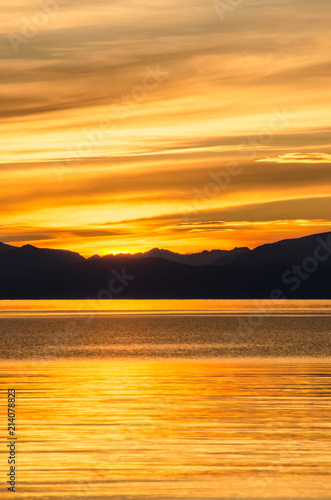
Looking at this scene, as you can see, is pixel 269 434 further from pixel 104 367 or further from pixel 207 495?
pixel 104 367

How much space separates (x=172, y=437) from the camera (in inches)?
997

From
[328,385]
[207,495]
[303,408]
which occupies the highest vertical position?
[328,385]

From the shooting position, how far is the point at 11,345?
78688 millimetres

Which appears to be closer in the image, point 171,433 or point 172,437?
point 172,437

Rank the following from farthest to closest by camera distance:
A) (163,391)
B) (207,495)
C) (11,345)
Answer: (11,345) → (163,391) → (207,495)

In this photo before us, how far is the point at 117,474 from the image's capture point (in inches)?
814

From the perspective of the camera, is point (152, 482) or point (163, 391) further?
point (163, 391)

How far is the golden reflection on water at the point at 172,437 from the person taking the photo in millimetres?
19469

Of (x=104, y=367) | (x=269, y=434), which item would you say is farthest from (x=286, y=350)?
(x=269, y=434)

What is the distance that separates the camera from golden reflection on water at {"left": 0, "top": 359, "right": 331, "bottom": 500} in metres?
19.5

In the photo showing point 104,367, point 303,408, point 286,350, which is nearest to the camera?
point 303,408

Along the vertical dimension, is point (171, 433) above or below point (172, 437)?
above

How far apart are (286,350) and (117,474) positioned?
49.8 metres

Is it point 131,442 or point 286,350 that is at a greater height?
point 286,350
